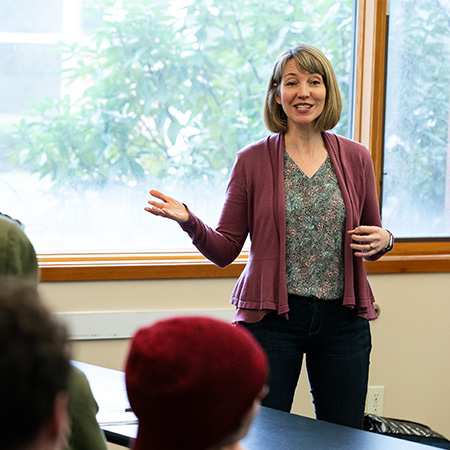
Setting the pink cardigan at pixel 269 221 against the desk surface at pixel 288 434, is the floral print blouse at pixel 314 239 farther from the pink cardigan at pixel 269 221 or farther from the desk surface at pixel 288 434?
the desk surface at pixel 288 434

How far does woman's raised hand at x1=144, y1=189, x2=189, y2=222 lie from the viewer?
6.50 feet

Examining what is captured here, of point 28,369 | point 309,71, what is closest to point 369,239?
point 309,71

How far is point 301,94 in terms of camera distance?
2.06m

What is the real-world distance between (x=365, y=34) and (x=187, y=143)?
884 millimetres

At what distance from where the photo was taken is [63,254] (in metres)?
2.84

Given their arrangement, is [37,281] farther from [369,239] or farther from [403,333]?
[403,333]

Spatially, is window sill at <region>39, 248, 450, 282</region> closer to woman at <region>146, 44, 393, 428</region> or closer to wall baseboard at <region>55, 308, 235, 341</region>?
wall baseboard at <region>55, 308, 235, 341</region>

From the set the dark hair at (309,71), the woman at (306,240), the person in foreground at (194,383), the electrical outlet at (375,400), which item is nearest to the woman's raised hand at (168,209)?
the woman at (306,240)

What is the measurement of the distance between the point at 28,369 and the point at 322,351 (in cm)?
155

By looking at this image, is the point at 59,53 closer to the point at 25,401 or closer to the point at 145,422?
the point at 145,422

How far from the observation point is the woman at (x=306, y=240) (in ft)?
6.54

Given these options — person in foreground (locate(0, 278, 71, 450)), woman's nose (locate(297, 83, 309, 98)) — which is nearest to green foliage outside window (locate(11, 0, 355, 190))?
woman's nose (locate(297, 83, 309, 98))

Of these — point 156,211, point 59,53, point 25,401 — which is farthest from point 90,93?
point 25,401

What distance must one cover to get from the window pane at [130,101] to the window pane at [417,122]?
218 mm
